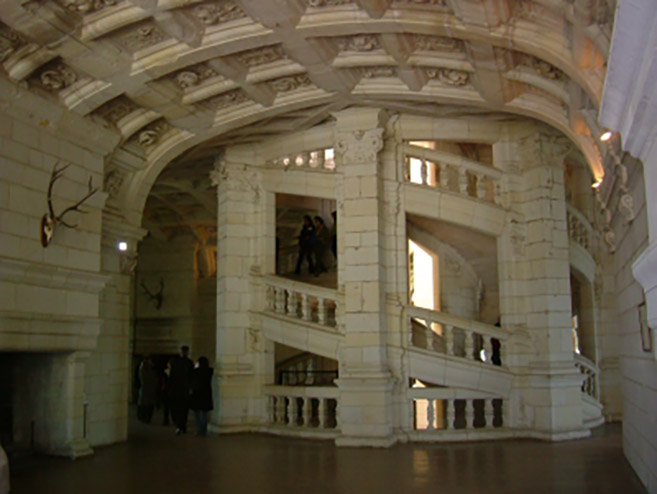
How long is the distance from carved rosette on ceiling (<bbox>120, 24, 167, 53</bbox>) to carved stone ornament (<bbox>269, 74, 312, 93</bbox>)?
1900mm

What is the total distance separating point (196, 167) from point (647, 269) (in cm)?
1033

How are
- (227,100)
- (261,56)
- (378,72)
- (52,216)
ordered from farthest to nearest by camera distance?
(227,100) → (378,72) → (261,56) → (52,216)

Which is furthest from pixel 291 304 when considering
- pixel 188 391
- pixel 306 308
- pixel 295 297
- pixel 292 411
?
pixel 188 391

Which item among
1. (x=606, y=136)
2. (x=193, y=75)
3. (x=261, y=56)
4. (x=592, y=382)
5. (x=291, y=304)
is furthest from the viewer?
(x=592, y=382)

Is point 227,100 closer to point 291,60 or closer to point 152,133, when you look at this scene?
point 152,133

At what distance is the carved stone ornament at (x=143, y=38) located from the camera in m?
7.93

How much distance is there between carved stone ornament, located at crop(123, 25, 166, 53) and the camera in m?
7.93

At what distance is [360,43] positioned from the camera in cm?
845

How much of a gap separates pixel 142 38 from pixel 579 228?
27.4 feet

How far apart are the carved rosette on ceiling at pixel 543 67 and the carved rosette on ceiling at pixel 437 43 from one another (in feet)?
2.63

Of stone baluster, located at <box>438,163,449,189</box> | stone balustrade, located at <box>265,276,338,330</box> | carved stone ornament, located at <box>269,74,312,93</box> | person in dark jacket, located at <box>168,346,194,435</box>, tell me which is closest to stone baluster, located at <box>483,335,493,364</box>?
stone balustrade, located at <box>265,276,338,330</box>

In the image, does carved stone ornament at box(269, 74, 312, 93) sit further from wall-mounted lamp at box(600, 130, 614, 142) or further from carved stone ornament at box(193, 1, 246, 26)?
A: wall-mounted lamp at box(600, 130, 614, 142)

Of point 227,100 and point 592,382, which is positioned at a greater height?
point 227,100

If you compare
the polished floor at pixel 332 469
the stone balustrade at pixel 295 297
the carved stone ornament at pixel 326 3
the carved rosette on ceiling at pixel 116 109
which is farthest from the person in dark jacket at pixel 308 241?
the carved stone ornament at pixel 326 3
